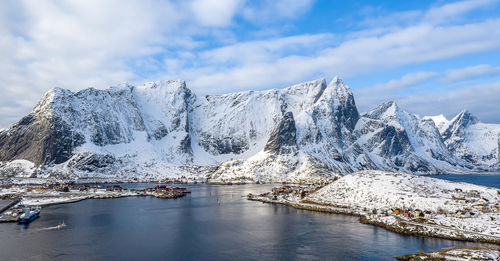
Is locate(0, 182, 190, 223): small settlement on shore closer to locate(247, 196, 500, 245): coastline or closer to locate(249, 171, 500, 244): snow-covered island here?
locate(249, 171, 500, 244): snow-covered island

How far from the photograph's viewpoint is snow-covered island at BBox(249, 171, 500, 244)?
8694 cm

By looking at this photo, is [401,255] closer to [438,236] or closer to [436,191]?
[438,236]

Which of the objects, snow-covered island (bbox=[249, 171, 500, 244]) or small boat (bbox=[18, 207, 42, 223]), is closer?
snow-covered island (bbox=[249, 171, 500, 244])

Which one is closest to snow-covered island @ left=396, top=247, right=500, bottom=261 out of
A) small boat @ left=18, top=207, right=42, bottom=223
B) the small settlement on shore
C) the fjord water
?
the fjord water

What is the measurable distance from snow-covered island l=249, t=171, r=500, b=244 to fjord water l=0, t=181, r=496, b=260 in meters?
6.59

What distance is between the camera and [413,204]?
365 ft

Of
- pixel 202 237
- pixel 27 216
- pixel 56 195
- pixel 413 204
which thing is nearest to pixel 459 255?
pixel 413 204

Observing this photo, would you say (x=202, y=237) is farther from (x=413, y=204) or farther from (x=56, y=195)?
(x=56, y=195)

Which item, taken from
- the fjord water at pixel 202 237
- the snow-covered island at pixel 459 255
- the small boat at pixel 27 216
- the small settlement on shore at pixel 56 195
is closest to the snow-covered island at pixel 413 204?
the fjord water at pixel 202 237

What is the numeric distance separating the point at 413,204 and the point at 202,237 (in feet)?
220

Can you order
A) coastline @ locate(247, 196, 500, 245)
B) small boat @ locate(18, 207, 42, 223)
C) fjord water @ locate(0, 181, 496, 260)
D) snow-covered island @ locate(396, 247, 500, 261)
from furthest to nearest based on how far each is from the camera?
small boat @ locate(18, 207, 42, 223) → coastline @ locate(247, 196, 500, 245) → fjord water @ locate(0, 181, 496, 260) → snow-covered island @ locate(396, 247, 500, 261)

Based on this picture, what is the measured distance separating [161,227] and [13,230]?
36000mm

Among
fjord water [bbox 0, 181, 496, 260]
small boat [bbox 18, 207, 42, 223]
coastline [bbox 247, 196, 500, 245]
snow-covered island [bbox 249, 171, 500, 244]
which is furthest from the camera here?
small boat [bbox 18, 207, 42, 223]

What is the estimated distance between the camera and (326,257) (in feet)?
220
